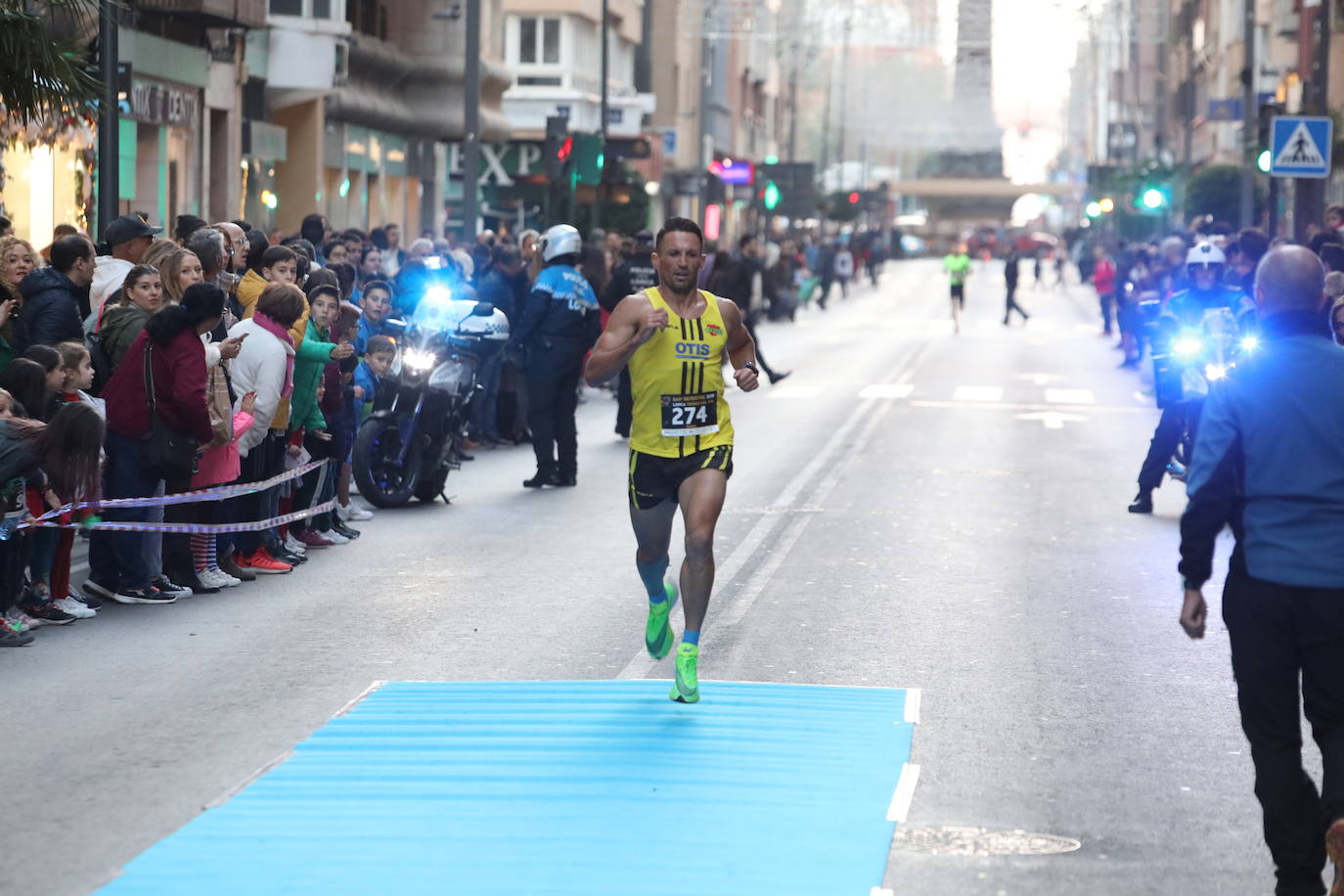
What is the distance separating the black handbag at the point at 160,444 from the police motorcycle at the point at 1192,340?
21.3 ft

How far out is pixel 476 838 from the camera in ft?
23.2

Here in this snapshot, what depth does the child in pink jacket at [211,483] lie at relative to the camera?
12.4 metres

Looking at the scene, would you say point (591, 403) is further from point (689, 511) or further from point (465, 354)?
point (689, 511)

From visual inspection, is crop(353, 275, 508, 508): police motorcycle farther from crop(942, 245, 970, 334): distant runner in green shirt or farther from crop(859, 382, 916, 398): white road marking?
crop(942, 245, 970, 334): distant runner in green shirt

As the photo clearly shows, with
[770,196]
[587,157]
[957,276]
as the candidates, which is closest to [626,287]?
[587,157]

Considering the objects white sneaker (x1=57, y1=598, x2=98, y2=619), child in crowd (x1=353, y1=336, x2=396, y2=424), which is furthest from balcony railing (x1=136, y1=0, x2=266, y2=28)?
white sneaker (x1=57, y1=598, x2=98, y2=619)

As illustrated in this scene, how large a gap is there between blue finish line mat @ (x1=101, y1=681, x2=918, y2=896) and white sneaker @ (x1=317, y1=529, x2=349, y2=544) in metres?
4.79

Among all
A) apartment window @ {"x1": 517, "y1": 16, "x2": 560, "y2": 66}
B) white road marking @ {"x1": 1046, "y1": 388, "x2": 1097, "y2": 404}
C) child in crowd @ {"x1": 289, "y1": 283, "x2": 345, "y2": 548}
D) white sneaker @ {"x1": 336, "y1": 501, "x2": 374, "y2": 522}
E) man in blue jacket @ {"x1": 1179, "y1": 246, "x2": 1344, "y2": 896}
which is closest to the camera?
man in blue jacket @ {"x1": 1179, "y1": 246, "x2": 1344, "y2": 896}

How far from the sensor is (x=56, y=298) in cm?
1263

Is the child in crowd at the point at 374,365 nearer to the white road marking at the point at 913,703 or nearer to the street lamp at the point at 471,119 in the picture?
the white road marking at the point at 913,703

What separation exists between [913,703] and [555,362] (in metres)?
8.81

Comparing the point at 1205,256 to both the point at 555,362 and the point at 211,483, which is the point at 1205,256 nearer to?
the point at 555,362

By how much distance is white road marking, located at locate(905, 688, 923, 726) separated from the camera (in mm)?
9100

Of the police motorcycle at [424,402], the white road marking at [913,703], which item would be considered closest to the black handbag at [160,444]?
the police motorcycle at [424,402]
